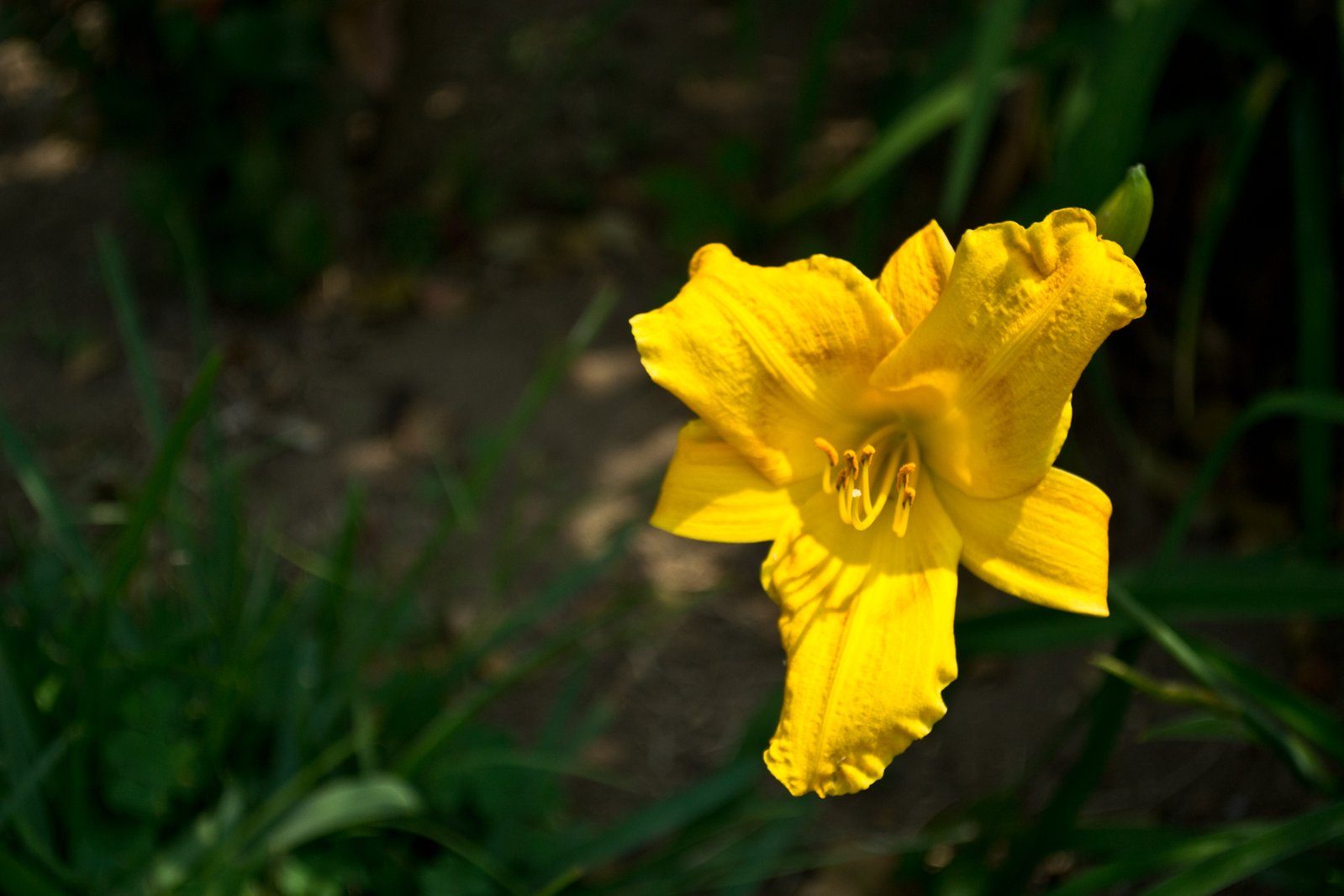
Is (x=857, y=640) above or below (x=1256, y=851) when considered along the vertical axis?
above

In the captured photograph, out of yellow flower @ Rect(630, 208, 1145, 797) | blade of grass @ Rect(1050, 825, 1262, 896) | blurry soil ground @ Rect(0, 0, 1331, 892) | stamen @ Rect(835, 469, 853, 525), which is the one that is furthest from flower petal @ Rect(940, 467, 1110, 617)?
blurry soil ground @ Rect(0, 0, 1331, 892)

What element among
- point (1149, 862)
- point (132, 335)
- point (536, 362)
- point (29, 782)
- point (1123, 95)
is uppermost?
point (1123, 95)

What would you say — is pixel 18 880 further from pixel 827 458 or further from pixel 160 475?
pixel 827 458

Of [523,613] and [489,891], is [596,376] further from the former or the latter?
[489,891]

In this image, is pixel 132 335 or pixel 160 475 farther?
pixel 132 335

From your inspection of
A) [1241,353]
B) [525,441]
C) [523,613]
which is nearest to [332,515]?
[525,441]

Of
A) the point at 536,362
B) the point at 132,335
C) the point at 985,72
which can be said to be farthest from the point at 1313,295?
the point at 132,335
